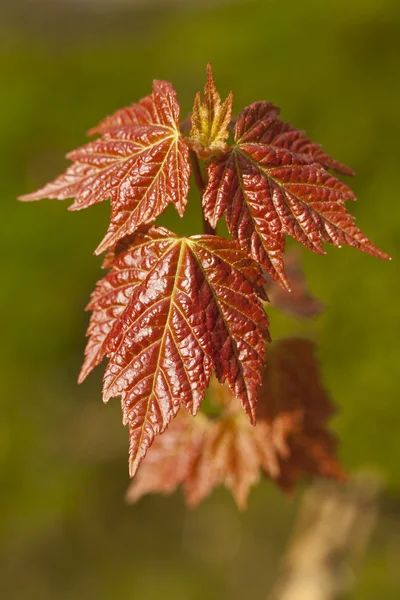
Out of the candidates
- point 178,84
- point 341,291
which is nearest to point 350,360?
point 341,291

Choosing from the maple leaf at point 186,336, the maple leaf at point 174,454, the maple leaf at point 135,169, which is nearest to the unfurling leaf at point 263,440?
the maple leaf at point 174,454

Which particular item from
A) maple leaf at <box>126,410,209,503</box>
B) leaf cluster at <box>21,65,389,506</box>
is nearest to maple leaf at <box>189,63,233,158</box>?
leaf cluster at <box>21,65,389,506</box>

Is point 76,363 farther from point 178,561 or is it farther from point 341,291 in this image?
point 341,291

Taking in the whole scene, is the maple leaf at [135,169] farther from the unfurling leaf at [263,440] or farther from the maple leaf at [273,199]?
the unfurling leaf at [263,440]

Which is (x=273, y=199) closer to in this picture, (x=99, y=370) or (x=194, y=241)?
(x=194, y=241)

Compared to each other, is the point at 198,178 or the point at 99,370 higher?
the point at 99,370

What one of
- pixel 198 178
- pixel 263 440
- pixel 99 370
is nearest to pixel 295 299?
pixel 263 440

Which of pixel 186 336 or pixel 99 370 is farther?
pixel 99 370

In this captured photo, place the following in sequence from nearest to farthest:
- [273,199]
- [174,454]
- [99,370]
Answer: [273,199], [174,454], [99,370]
